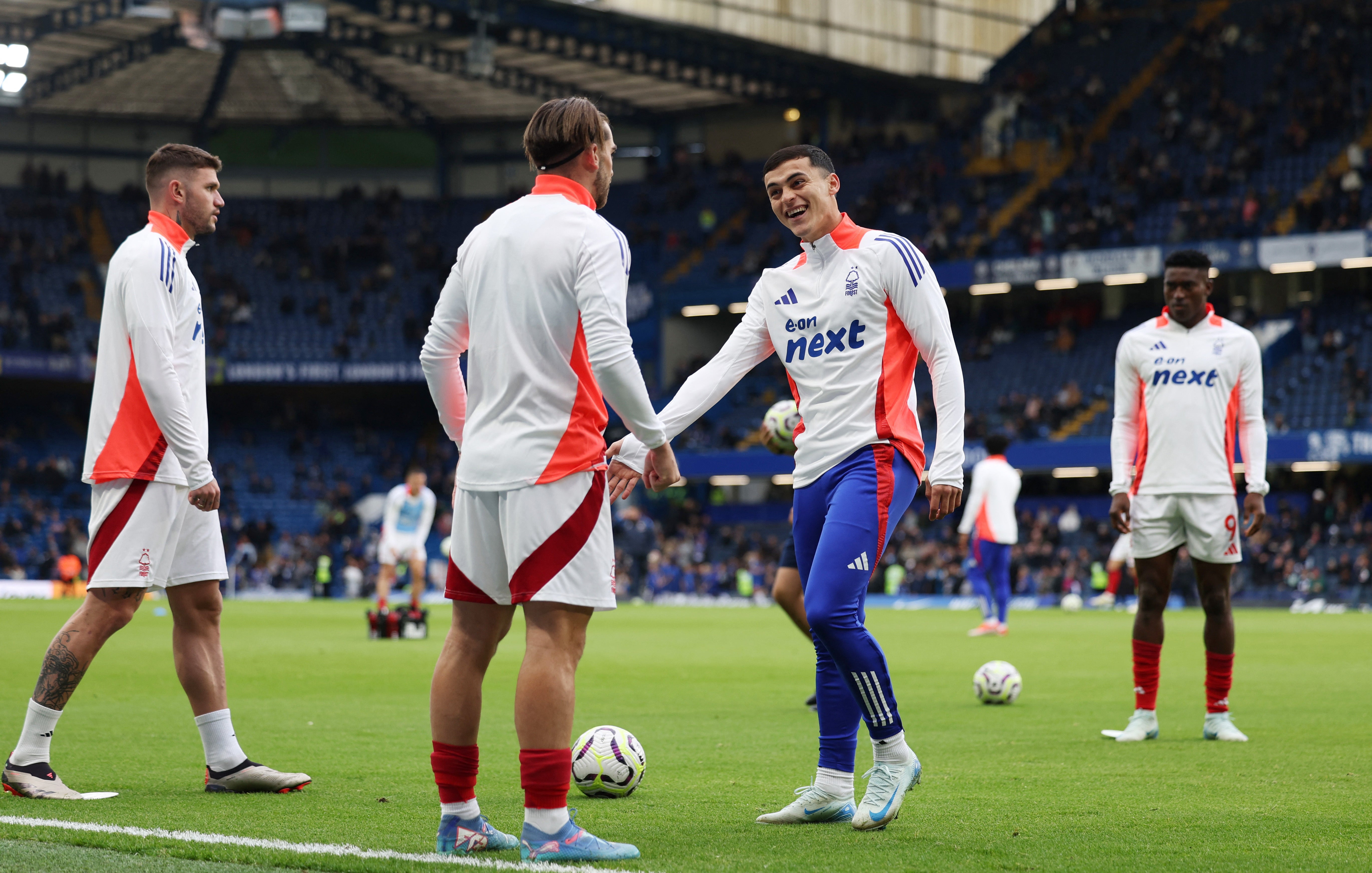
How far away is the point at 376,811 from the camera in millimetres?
5559

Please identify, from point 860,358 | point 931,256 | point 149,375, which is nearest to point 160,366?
point 149,375

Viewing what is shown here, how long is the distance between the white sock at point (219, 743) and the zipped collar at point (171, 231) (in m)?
1.95

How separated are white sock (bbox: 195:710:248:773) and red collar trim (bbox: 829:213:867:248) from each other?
3180 millimetres

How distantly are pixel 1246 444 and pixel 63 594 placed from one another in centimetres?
3029

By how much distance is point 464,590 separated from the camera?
4.76 meters

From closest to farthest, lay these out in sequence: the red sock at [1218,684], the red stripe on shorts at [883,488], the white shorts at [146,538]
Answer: the red stripe on shorts at [883,488]
the white shorts at [146,538]
the red sock at [1218,684]

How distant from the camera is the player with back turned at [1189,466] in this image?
27.1 feet

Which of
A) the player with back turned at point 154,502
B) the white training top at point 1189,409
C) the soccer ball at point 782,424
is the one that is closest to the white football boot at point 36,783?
the player with back turned at point 154,502

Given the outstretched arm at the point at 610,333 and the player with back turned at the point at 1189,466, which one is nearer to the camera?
the outstretched arm at the point at 610,333

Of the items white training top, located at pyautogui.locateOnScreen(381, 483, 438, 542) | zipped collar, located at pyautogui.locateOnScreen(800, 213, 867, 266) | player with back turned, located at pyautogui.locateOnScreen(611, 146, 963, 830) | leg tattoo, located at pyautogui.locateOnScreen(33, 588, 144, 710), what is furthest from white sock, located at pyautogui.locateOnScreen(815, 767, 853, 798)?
white training top, located at pyautogui.locateOnScreen(381, 483, 438, 542)

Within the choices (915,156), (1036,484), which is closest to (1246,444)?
(1036,484)

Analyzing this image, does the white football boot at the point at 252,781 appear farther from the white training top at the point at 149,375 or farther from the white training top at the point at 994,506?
the white training top at the point at 994,506

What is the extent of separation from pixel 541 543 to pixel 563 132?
4.30 ft

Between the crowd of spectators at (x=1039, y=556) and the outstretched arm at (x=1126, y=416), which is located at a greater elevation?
the outstretched arm at (x=1126, y=416)
